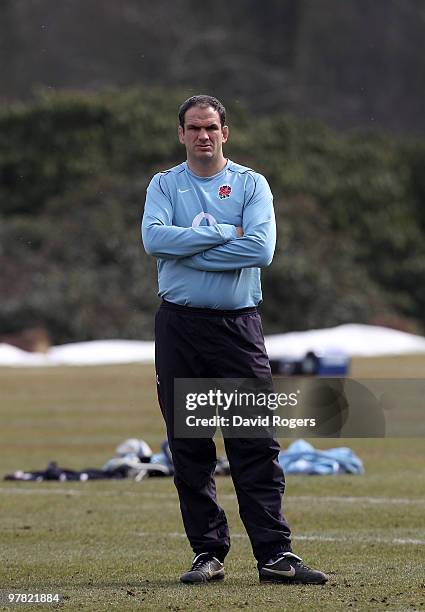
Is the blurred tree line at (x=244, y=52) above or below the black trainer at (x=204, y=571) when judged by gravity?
above

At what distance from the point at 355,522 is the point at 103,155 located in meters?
35.3

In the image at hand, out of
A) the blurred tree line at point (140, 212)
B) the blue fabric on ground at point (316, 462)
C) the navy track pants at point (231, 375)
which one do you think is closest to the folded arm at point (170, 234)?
the navy track pants at point (231, 375)

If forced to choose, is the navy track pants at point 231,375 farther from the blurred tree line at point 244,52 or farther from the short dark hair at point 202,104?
the blurred tree line at point 244,52

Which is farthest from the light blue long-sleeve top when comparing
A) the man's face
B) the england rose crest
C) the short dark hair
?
the short dark hair

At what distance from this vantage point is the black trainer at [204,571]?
7215 millimetres

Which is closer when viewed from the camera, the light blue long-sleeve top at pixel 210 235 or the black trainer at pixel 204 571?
the light blue long-sleeve top at pixel 210 235

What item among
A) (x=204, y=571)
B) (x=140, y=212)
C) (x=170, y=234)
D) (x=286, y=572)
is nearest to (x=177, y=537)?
(x=204, y=571)

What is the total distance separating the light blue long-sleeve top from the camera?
7051 mm

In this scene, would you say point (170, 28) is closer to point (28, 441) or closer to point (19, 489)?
point (28, 441)

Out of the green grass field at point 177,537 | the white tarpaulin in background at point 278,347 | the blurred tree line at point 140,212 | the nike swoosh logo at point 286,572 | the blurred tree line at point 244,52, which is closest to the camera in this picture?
the green grass field at point 177,537

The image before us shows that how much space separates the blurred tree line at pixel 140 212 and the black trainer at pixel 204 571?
3107 centimetres

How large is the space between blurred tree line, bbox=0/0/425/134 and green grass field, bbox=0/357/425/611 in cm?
4450

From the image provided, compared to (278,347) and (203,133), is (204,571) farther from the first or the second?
(278,347)

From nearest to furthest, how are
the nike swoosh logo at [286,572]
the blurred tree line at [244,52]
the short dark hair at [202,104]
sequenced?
the nike swoosh logo at [286,572], the short dark hair at [202,104], the blurred tree line at [244,52]
